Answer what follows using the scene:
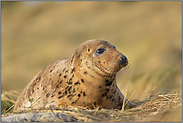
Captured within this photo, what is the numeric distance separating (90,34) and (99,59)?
20.5 m

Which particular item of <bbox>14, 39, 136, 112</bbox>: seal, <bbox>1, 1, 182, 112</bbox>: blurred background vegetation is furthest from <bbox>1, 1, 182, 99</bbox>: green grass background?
<bbox>14, 39, 136, 112</bbox>: seal

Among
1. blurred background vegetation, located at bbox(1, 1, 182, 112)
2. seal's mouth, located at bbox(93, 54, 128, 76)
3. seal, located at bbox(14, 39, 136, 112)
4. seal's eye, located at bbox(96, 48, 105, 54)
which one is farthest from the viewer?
blurred background vegetation, located at bbox(1, 1, 182, 112)

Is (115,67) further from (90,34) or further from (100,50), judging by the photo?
(90,34)

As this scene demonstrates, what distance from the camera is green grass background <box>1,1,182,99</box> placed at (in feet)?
42.2

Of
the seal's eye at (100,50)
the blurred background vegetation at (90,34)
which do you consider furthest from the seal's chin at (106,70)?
the blurred background vegetation at (90,34)

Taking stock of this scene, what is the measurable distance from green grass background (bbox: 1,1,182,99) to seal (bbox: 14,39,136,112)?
2689 millimetres

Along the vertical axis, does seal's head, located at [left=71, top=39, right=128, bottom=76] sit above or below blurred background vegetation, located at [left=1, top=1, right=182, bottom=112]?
below

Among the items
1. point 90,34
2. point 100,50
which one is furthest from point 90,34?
point 100,50

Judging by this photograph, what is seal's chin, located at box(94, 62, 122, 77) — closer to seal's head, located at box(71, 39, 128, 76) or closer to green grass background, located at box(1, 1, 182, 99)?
seal's head, located at box(71, 39, 128, 76)

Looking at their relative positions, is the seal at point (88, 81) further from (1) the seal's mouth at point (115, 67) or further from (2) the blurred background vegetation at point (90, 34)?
(2) the blurred background vegetation at point (90, 34)

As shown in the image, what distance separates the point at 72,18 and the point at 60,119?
27.9 meters

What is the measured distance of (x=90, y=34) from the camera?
→ 78.1ft

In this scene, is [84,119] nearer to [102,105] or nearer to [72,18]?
[102,105]

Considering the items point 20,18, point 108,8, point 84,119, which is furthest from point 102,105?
point 20,18
